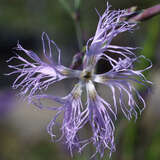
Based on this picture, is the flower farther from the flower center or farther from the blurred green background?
the blurred green background

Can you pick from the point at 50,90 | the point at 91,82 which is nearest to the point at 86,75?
the point at 91,82

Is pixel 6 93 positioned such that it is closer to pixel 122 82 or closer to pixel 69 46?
pixel 69 46

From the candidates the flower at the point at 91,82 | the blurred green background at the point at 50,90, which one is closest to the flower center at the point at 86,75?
the flower at the point at 91,82

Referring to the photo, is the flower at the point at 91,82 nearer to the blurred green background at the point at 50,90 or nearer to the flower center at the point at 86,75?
the flower center at the point at 86,75

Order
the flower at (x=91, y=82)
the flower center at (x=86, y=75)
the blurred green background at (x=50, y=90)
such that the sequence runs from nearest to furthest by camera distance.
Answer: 1. the flower at (x=91, y=82)
2. the flower center at (x=86, y=75)
3. the blurred green background at (x=50, y=90)

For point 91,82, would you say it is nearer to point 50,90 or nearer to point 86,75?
point 86,75

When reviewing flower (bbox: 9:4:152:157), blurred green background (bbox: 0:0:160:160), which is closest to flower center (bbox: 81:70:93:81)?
flower (bbox: 9:4:152:157)

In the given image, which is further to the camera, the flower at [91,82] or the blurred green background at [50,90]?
the blurred green background at [50,90]

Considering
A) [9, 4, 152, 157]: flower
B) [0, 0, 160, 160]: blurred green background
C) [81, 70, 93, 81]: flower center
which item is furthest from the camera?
[0, 0, 160, 160]: blurred green background

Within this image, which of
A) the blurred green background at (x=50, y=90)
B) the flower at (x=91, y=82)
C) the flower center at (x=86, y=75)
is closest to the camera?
A: the flower at (x=91, y=82)
